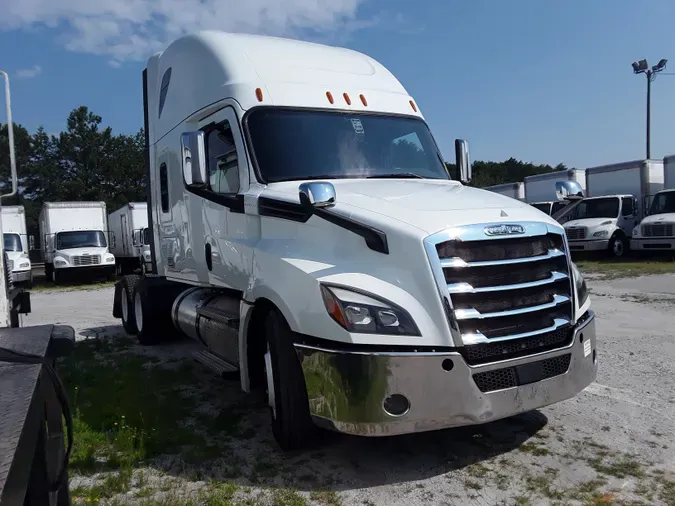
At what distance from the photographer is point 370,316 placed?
3.75m

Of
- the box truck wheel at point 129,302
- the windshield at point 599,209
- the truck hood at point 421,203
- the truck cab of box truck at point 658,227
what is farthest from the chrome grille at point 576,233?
the truck hood at point 421,203

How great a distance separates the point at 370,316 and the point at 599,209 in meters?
20.6

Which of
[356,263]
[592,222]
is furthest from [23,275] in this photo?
[592,222]

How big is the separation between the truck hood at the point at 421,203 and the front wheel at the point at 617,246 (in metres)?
18.0

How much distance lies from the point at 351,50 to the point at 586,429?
4.57 meters

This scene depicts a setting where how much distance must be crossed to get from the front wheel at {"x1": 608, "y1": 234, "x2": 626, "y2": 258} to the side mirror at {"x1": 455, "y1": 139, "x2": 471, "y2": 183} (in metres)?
16.4

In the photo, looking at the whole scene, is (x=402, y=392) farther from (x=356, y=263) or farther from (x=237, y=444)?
(x=237, y=444)

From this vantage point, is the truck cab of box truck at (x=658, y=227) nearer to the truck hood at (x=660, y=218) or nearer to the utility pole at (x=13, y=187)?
the truck hood at (x=660, y=218)

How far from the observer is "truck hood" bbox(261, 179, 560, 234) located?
13.4 ft

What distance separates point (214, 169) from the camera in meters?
5.80

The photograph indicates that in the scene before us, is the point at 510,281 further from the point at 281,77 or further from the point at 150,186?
the point at 150,186

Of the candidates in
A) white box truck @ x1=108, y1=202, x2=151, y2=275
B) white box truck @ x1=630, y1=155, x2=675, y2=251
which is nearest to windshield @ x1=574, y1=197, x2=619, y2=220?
white box truck @ x1=630, y1=155, x2=675, y2=251

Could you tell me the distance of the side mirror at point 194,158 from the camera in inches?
201

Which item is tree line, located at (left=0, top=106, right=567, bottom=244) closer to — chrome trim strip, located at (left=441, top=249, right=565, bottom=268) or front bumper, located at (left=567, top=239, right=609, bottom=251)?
front bumper, located at (left=567, top=239, right=609, bottom=251)
